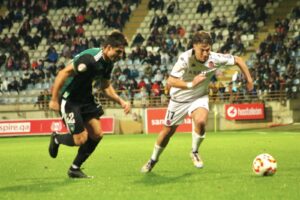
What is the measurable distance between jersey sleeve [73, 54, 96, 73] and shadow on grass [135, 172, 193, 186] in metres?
1.81

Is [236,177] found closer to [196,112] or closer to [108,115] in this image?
[196,112]

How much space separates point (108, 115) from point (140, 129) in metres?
1.97

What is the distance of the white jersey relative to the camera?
35.1 feet

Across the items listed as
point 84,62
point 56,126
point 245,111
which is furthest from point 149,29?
point 84,62

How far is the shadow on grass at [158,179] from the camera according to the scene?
9.36 meters

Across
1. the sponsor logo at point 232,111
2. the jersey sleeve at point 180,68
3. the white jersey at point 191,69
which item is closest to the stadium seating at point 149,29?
the sponsor logo at point 232,111

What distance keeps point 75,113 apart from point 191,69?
2226mm

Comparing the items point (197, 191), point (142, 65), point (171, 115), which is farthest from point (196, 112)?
point (142, 65)

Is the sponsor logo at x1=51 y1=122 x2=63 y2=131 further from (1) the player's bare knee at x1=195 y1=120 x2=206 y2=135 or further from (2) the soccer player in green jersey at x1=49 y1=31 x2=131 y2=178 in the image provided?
(2) the soccer player in green jersey at x1=49 y1=31 x2=131 y2=178

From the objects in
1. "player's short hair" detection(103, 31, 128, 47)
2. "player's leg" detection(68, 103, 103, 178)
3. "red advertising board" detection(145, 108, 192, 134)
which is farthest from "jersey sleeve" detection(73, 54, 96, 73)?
"red advertising board" detection(145, 108, 192, 134)

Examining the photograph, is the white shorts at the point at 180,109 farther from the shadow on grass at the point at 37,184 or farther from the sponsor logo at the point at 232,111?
the sponsor logo at the point at 232,111

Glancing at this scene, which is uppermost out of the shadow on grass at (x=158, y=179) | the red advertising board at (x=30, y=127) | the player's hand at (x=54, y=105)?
the player's hand at (x=54, y=105)

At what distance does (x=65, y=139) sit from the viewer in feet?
33.7

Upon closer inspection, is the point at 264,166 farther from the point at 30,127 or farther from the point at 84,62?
the point at 30,127
